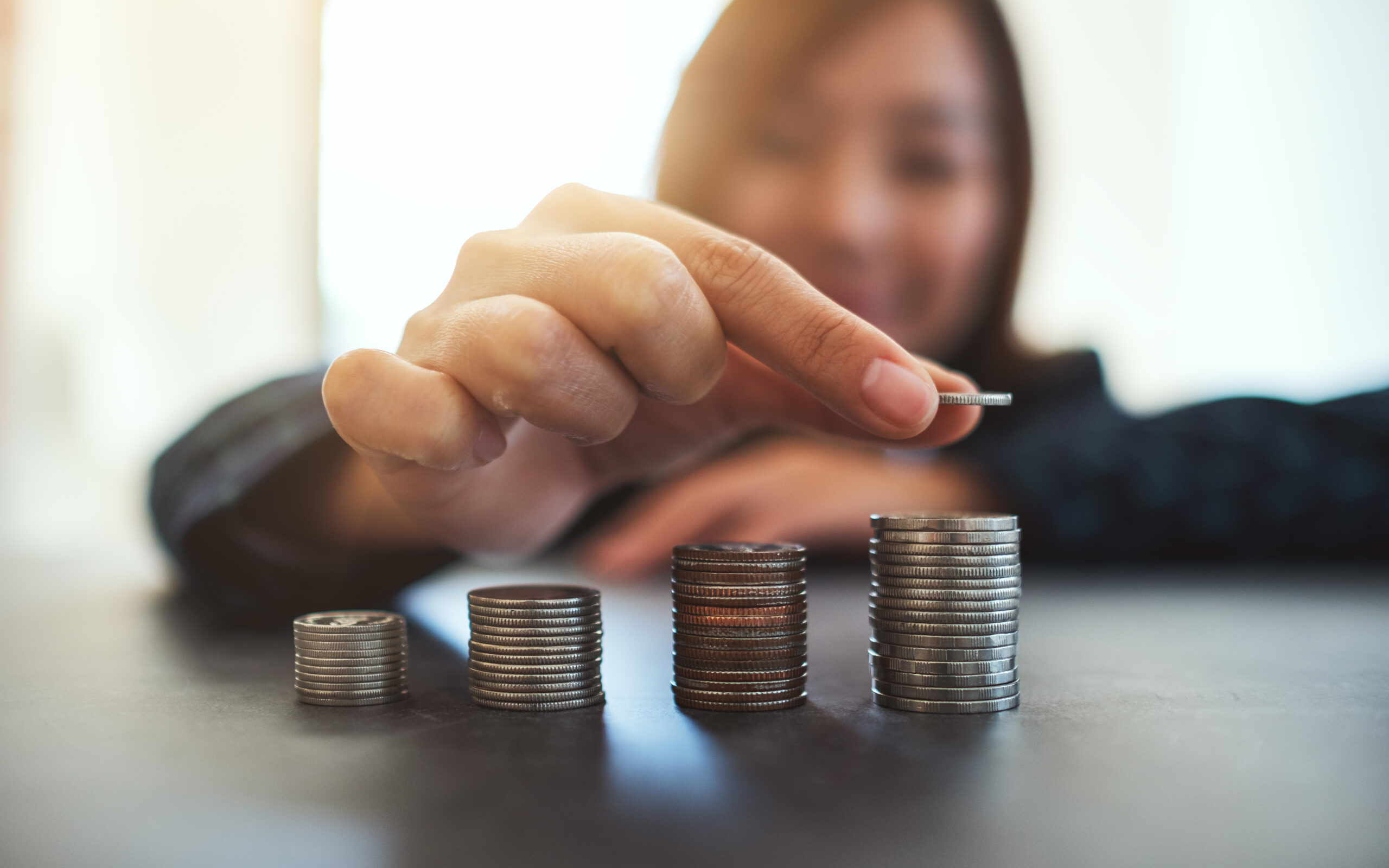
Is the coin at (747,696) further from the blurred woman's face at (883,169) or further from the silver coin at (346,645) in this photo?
the blurred woman's face at (883,169)

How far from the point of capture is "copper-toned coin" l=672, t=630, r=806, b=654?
927 millimetres

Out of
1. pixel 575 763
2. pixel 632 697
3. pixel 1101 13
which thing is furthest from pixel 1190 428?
pixel 1101 13

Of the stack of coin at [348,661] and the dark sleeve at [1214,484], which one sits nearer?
the stack of coin at [348,661]

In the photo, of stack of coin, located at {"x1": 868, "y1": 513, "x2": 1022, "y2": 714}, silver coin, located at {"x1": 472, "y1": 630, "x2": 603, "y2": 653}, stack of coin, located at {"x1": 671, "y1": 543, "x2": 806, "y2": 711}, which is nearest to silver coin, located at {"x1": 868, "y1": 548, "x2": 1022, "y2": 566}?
stack of coin, located at {"x1": 868, "y1": 513, "x2": 1022, "y2": 714}

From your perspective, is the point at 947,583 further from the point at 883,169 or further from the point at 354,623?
the point at 883,169

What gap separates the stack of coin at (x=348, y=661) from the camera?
3.12 ft

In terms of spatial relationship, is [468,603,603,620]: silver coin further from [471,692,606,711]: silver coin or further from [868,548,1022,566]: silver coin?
[868,548,1022,566]: silver coin

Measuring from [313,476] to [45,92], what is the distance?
15.2ft

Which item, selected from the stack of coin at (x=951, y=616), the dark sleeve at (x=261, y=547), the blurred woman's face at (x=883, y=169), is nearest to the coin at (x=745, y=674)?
the stack of coin at (x=951, y=616)

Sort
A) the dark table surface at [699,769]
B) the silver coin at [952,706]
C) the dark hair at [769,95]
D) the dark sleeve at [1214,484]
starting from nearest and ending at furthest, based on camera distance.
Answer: the dark table surface at [699,769]
the silver coin at [952,706]
the dark sleeve at [1214,484]
the dark hair at [769,95]

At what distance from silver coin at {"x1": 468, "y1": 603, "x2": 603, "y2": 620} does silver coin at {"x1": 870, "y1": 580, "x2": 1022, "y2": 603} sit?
1.10 ft

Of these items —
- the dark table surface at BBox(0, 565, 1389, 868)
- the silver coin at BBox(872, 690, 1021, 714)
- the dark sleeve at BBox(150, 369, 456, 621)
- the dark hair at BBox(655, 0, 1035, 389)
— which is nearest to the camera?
the dark table surface at BBox(0, 565, 1389, 868)

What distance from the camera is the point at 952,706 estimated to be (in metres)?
0.91

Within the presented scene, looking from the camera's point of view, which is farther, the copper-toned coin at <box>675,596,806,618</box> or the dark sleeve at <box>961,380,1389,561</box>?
the dark sleeve at <box>961,380,1389,561</box>
